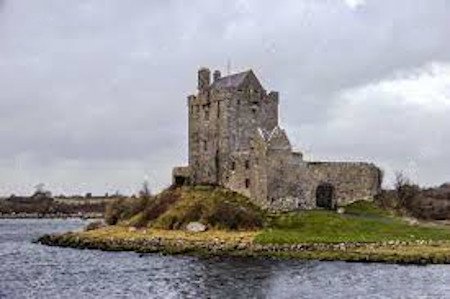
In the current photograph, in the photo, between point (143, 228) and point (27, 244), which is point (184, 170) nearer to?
point (143, 228)

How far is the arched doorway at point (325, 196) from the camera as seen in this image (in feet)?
278

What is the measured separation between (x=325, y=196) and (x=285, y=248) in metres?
19.2

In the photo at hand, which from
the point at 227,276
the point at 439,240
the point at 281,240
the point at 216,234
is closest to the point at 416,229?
the point at 439,240

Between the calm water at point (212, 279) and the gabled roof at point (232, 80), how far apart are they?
2346 centimetres

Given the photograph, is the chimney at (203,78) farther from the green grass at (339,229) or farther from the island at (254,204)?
the green grass at (339,229)

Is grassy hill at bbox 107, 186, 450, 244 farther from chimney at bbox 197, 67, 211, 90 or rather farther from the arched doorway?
chimney at bbox 197, 67, 211, 90

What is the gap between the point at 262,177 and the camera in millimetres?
80812

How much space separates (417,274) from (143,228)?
112ft

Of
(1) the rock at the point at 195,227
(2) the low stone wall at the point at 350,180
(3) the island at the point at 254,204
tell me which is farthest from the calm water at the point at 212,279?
A: (2) the low stone wall at the point at 350,180

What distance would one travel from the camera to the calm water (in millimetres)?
48384

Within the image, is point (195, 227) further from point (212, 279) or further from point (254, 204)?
point (212, 279)

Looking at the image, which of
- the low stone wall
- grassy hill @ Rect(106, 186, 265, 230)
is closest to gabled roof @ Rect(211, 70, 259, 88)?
grassy hill @ Rect(106, 186, 265, 230)

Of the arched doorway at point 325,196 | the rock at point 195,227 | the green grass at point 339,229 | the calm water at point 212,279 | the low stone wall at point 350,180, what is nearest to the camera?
the calm water at point 212,279

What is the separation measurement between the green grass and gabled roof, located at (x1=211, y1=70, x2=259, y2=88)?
1549 cm
